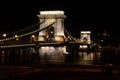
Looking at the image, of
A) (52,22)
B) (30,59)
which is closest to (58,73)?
(30,59)

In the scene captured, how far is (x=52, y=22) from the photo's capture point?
4391 centimetres

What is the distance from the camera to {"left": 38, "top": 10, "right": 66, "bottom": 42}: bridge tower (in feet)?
142

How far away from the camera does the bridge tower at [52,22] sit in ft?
142

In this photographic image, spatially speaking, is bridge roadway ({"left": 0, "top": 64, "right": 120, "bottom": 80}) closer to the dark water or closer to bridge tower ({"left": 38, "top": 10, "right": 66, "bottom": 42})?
the dark water

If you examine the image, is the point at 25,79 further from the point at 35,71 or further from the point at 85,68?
the point at 85,68

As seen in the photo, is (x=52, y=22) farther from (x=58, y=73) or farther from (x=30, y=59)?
(x=58, y=73)

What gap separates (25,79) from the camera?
35.1 ft

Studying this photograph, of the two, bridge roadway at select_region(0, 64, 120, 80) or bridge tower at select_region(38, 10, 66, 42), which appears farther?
bridge tower at select_region(38, 10, 66, 42)

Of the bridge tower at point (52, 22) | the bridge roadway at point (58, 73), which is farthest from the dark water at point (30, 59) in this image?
the bridge tower at point (52, 22)

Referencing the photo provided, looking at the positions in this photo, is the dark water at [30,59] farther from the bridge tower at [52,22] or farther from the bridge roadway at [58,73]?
the bridge tower at [52,22]

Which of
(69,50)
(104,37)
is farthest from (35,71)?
(104,37)

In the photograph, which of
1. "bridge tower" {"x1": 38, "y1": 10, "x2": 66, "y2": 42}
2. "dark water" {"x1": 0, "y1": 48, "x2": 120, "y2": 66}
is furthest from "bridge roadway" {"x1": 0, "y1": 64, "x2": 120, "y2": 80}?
"bridge tower" {"x1": 38, "y1": 10, "x2": 66, "y2": 42}

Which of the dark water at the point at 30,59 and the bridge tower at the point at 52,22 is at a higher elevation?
the bridge tower at the point at 52,22

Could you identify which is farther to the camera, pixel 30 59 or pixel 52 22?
pixel 52 22
